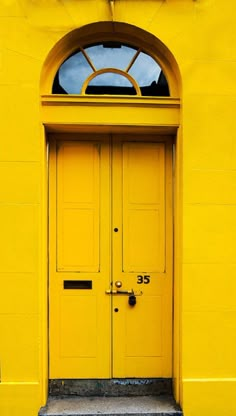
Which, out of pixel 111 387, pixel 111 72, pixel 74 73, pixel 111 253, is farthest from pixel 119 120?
pixel 111 387

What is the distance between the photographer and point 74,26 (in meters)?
4.16

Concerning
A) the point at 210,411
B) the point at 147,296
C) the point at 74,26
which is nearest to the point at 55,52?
the point at 74,26

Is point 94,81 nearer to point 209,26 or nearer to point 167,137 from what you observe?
point 167,137

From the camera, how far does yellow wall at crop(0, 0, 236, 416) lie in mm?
4133

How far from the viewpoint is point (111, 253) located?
15.1 feet

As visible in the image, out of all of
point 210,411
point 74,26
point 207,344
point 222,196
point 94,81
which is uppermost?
point 74,26

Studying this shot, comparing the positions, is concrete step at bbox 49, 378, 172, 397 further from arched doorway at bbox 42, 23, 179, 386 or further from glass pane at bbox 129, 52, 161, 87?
glass pane at bbox 129, 52, 161, 87

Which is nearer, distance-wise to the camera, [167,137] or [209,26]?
[209,26]

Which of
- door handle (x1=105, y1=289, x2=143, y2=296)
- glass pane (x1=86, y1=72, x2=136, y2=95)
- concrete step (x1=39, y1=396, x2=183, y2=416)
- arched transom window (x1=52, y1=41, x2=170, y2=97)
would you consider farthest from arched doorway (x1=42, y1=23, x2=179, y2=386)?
glass pane (x1=86, y1=72, x2=136, y2=95)

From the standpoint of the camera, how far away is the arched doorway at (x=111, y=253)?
4.55m

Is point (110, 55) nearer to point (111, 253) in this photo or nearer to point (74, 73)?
point (74, 73)

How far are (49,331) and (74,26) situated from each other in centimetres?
330

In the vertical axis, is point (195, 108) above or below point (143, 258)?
above

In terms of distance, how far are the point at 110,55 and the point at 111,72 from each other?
0.62 ft
